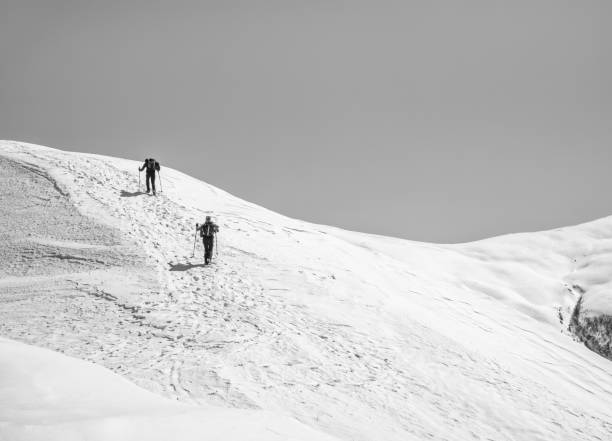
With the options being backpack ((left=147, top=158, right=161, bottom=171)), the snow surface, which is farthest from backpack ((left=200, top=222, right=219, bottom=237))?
the snow surface

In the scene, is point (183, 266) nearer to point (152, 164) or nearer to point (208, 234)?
point (208, 234)

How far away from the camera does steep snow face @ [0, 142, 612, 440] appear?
972 centimetres

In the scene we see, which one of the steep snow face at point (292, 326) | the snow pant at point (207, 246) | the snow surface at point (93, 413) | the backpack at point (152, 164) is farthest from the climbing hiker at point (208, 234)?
the snow surface at point (93, 413)

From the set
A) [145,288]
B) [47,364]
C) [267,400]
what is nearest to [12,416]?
[47,364]

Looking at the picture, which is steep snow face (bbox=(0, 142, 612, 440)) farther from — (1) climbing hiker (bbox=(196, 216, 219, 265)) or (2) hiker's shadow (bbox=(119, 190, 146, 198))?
(1) climbing hiker (bbox=(196, 216, 219, 265))

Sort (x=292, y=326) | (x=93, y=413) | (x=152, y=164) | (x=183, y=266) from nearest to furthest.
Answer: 1. (x=93, y=413)
2. (x=292, y=326)
3. (x=183, y=266)
4. (x=152, y=164)

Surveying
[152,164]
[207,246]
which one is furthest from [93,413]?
[152,164]

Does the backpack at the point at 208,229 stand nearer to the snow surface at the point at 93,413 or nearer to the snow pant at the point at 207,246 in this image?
the snow pant at the point at 207,246

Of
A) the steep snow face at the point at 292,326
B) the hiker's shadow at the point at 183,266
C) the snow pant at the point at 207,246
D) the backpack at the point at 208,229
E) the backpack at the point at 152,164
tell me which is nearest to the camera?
the steep snow face at the point at 292,326

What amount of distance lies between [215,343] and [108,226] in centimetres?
943

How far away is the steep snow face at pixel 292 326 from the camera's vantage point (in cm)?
972

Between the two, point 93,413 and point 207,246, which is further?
point 207,246

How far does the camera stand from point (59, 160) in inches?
997

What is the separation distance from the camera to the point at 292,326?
13062 millimetres
